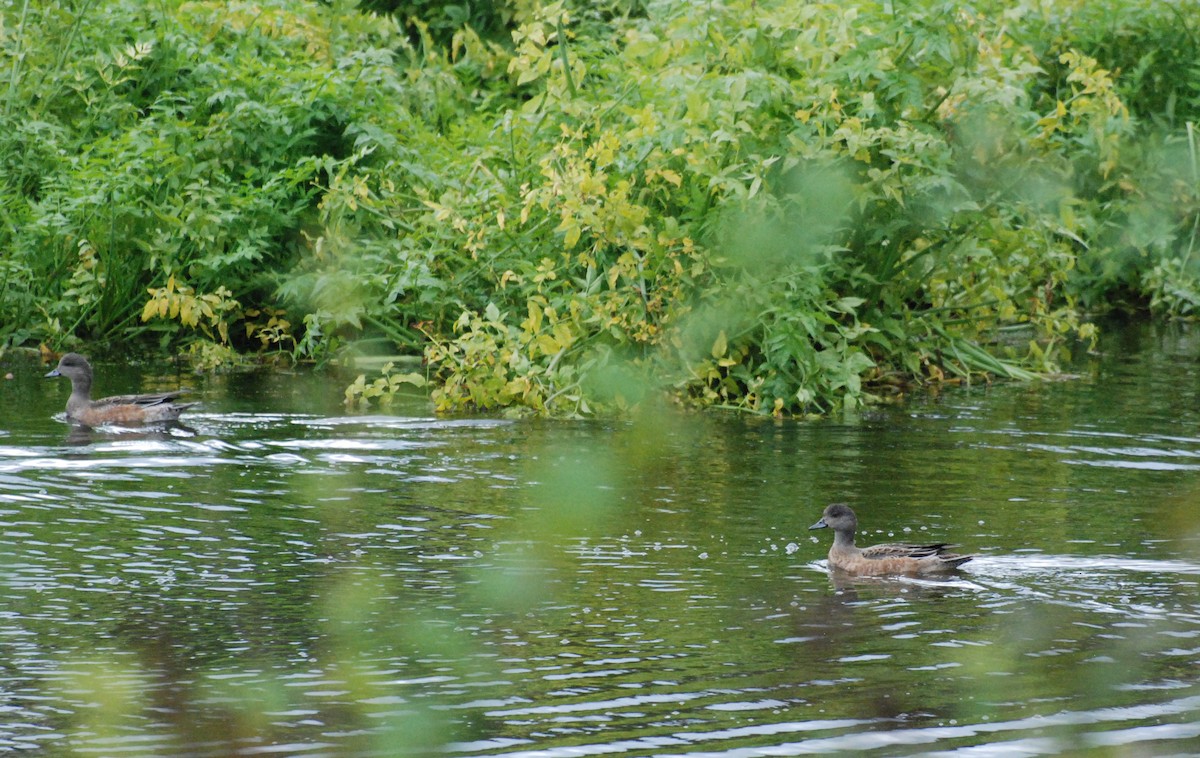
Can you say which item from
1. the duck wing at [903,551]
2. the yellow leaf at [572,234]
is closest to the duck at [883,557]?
the duck wing at [903,551]

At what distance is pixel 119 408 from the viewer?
15.3m

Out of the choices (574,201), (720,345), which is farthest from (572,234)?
(720,345)

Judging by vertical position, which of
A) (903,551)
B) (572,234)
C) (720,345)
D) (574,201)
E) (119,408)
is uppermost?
(574,201)

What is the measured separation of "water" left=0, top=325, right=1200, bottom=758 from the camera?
7.95m

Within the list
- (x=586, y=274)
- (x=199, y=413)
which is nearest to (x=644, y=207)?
(x=586, y=274)

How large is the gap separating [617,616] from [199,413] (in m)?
6.96

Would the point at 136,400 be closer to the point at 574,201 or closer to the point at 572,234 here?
the point at 572,234

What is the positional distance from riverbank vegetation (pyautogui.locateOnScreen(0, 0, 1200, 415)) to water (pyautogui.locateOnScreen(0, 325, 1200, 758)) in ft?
2.87

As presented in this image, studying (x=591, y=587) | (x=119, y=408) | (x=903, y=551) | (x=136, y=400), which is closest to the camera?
(x=591, y=587)

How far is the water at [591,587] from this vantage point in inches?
→ 313

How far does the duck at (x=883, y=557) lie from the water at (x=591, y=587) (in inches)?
5.3

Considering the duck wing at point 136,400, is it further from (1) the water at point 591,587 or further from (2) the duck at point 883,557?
(2) the duck at point 883,557

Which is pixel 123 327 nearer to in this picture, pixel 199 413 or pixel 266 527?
pixel 199 413

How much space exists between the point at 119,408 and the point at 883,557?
678cm
